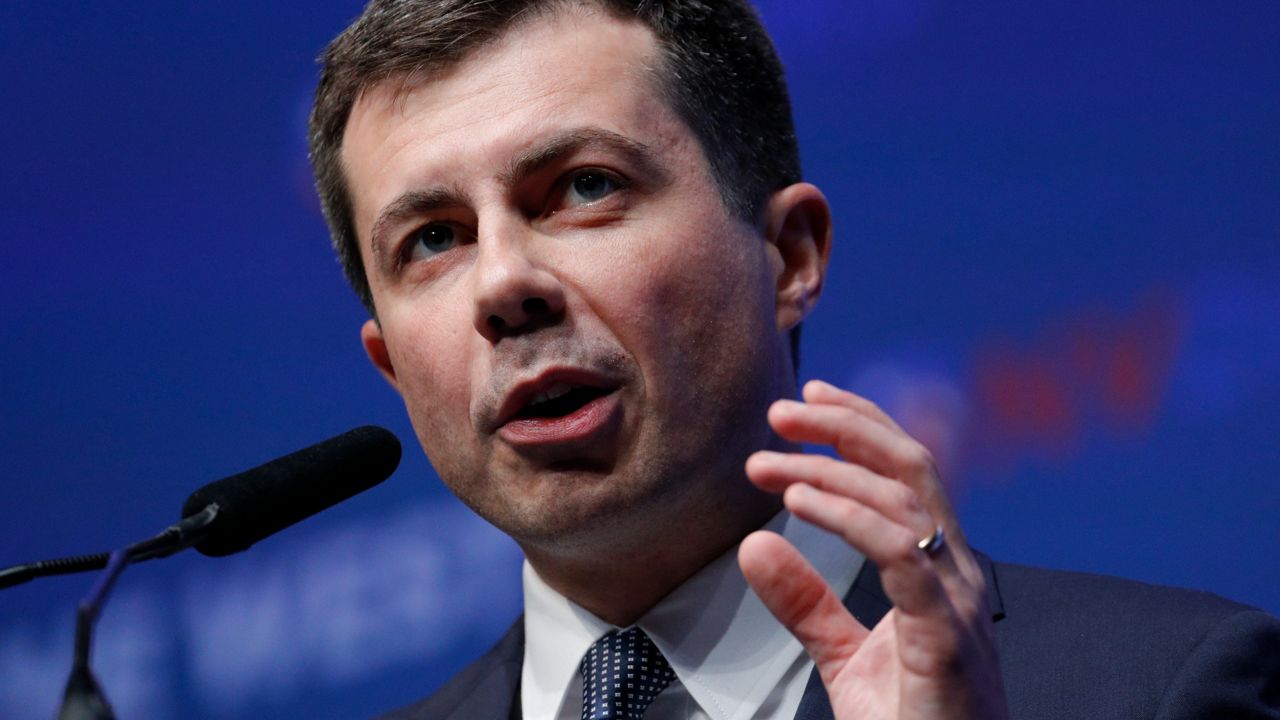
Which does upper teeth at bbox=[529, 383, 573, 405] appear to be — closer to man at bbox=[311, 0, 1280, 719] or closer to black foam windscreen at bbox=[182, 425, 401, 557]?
man at bbox=[311, 0, 1280, 719]

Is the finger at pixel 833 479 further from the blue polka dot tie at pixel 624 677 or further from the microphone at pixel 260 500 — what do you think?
the blue polka dot tie at pixel 624 677

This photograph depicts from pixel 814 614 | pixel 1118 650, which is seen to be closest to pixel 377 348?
pixel 814 614

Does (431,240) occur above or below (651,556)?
above

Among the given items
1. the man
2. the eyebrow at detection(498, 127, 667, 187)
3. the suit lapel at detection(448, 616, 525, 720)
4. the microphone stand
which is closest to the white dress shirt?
the man

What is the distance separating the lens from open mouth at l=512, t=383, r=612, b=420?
163 cm

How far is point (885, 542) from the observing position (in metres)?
1.13

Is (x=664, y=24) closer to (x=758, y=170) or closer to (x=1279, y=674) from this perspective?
(x=758, y=170)

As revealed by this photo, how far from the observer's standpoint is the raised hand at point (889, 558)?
114 centimetres

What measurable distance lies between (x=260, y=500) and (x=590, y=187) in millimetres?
609

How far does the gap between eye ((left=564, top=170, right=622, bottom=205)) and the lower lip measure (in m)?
0.27

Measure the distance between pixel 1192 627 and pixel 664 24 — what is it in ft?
3.35

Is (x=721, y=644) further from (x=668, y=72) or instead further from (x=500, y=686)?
(x=668, y=72)

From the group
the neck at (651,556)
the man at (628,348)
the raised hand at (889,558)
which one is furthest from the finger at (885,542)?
the neck at (651,556)

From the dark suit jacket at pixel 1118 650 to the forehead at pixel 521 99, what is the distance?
70cm
